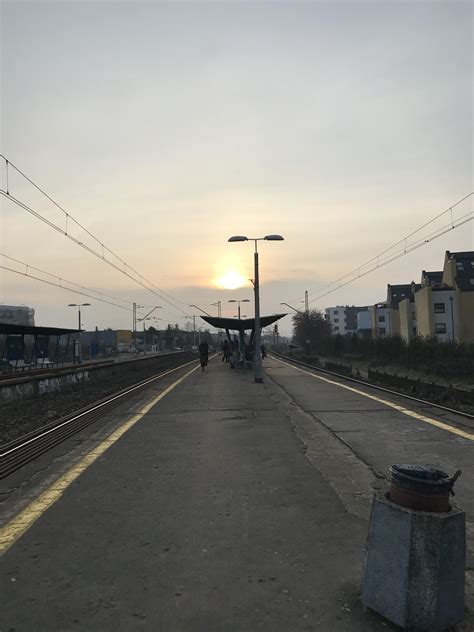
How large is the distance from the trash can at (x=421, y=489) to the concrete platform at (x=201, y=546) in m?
0.72

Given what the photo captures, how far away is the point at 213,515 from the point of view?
15.4 feet

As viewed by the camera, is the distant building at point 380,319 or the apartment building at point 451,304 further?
the distant building at point 380,319

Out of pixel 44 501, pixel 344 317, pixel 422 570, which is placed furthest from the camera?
pixel 344 317

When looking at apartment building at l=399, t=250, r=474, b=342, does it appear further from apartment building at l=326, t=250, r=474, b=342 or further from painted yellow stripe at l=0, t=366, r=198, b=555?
painted yellow stripe at l=0, t=366, r=198, b=555

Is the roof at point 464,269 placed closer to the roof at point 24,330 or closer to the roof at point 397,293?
the roof at point 397,293

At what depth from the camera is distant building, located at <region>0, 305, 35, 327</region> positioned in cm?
8567

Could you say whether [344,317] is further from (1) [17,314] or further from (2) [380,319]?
(1) [17,314]

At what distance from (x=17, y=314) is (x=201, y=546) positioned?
9354cm

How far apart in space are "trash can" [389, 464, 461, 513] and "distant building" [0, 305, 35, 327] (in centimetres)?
8944

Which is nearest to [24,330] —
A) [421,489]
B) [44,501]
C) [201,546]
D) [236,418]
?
[236,418]

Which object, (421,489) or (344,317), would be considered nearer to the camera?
(421,489)

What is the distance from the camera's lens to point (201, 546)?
399cm

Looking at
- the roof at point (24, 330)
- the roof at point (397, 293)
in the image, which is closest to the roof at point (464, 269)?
the roof at point (397, 293)

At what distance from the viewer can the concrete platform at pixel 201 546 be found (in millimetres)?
3000
